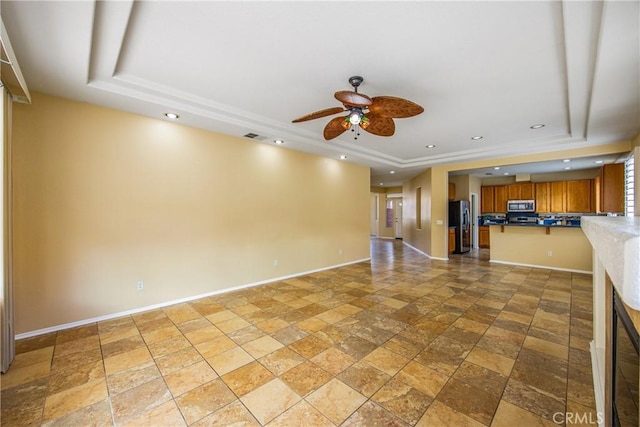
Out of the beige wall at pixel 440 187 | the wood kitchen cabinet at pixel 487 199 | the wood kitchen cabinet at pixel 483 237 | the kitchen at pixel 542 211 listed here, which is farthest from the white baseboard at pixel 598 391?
the wood kitchen cabinet at pixel 487 199

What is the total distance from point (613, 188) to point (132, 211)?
7.99 meters

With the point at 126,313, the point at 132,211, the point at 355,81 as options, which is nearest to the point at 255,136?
the point at 132,211

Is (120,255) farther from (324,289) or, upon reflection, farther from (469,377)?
(469,377)

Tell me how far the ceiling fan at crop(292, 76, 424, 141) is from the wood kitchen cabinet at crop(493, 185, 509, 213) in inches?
291

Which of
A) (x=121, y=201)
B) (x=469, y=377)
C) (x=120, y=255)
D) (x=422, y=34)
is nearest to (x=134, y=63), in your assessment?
(x=121, y=201)

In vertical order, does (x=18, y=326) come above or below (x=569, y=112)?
below

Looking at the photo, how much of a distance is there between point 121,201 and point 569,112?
6015 millimetres

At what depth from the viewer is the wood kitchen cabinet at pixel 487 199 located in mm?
8709

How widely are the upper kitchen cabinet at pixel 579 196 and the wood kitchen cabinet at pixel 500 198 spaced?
1.47 meters

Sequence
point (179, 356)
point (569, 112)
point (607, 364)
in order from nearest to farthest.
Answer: point (607, 364)
point (179, 356)
point (569, 112)

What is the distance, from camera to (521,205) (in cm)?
800

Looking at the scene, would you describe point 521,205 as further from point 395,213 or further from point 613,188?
point 395,213

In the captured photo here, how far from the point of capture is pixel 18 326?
2732 mm

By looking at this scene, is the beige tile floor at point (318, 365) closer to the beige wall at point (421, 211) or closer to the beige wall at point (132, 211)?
the beige wall at point (132, 211)
